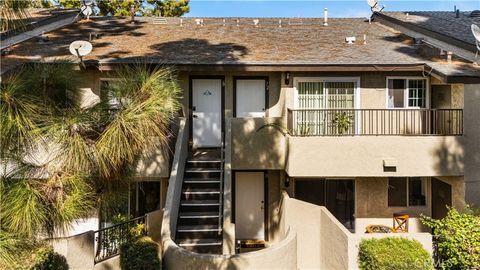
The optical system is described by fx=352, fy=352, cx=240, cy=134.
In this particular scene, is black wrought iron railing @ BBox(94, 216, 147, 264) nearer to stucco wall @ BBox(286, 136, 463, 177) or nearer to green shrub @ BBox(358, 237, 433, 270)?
stucco wall @ BBox(286, 136, 463, 177)

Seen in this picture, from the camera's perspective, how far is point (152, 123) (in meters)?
5.60

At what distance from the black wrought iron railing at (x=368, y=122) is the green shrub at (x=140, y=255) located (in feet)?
18.8

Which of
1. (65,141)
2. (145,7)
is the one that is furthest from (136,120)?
(145,7)

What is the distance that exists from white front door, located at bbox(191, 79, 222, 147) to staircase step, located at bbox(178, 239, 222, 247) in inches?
183

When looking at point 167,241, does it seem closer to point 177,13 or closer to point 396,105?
point 396,105

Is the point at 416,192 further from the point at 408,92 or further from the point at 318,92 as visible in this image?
the point at 318,92

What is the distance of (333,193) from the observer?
13.4m

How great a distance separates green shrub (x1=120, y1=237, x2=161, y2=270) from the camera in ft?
28.4

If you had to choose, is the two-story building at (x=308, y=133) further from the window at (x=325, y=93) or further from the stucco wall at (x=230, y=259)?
the stucco wall at (x=230, y=259)

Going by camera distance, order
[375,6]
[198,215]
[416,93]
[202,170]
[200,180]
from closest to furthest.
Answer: [198,215] → [200,180] → [202,170] → [416,93] → [375,6]

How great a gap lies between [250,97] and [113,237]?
701cm

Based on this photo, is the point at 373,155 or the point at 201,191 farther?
the point at 201,191

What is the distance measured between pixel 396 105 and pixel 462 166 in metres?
3.12

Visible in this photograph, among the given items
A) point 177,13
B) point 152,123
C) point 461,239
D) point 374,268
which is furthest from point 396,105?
point 177,13
